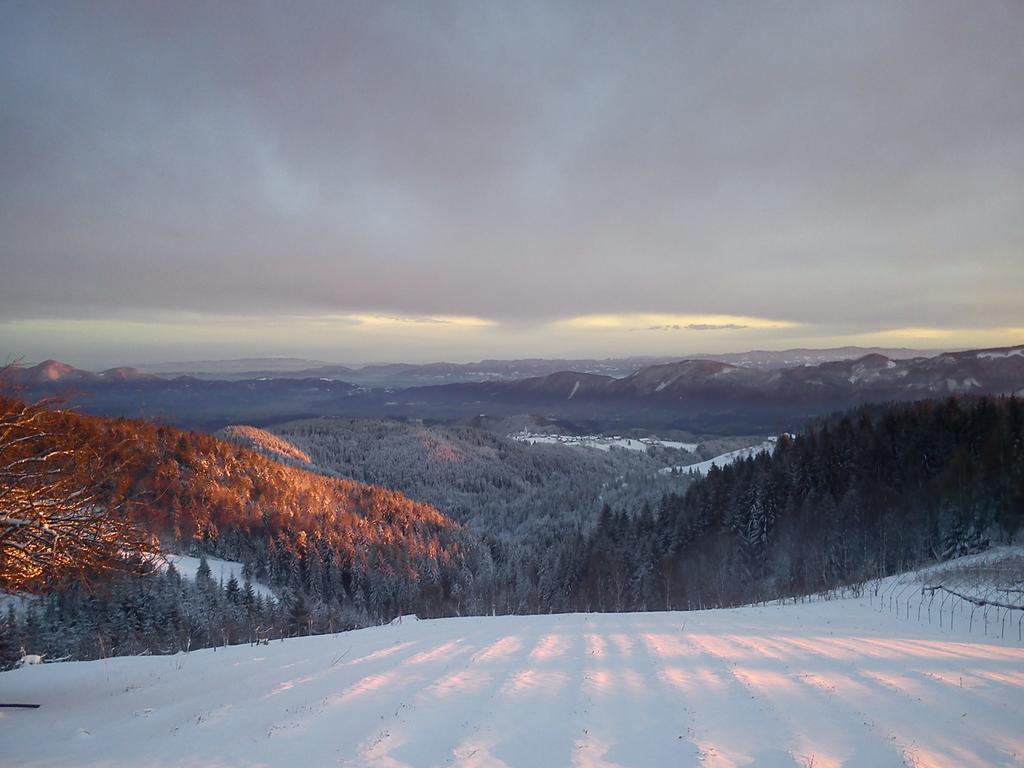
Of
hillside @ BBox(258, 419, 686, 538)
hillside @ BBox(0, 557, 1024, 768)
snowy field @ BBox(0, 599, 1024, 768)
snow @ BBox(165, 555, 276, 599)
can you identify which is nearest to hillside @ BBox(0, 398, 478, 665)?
snow @ BBox(165, 555, 276, 599)

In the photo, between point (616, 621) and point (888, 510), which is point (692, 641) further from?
point (888, 510)

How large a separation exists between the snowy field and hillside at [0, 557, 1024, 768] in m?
0.04

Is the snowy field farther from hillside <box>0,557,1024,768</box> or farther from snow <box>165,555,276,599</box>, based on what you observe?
snow <box>165,555,276,599</box>

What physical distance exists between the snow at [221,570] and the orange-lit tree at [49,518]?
62513 millimetres

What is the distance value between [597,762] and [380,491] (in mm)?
110544

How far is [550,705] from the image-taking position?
7730 millimetres

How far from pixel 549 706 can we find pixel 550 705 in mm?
40

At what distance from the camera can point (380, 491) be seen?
11069 cm

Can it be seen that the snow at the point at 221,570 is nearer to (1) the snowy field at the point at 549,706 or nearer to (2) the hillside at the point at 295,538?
(2) the hillside at the point at 295,538

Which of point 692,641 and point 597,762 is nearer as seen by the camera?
point 597,762

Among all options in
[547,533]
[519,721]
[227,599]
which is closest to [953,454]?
[519,721]

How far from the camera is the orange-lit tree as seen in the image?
25.4 feet

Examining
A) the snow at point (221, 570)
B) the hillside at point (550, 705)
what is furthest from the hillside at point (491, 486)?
the hillside at point (550, 705)

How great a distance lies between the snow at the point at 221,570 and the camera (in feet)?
209
